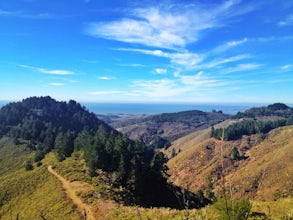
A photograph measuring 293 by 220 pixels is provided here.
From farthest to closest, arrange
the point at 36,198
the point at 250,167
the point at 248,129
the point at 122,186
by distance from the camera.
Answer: the point at 248,129 < the point at 250,167 < the point at 122,186 < the point at 36,198

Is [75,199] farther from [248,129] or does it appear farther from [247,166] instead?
[248,129]

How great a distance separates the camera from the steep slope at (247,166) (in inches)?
3917

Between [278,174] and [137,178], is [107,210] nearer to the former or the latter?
[137,178]

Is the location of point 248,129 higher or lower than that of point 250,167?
higher

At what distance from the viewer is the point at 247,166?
12756cm

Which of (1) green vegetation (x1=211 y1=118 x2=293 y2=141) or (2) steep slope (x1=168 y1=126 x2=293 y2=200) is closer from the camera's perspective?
(2) steep slope (x1=168 y1=126 x2=293 y2=200)

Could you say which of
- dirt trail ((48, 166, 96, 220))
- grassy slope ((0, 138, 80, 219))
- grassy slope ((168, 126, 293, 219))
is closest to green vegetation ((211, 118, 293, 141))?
grassy slope ((168, 126, 293, 219))

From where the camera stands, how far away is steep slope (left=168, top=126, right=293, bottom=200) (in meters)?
99.5

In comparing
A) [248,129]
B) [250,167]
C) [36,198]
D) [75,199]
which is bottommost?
[250,167]

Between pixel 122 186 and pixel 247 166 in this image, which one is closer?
pixel 122 186

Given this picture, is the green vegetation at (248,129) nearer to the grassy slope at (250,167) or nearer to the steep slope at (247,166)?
the steep slope at (247,166)

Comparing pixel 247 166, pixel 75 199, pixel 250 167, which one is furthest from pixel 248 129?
pixel 75 199

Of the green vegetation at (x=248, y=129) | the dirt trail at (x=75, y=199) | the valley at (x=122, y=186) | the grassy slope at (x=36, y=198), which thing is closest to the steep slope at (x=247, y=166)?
the valley at (x=122, y=186)

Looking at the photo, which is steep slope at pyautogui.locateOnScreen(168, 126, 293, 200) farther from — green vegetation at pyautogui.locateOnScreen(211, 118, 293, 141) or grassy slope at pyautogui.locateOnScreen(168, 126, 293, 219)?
green vegetation at pyautogui.locateOnScreen(211, 118, 293, 141)
